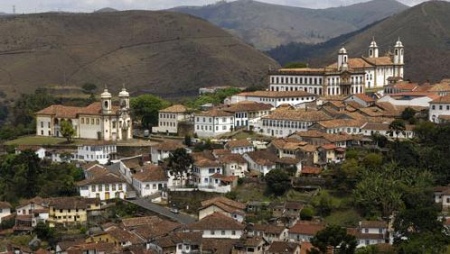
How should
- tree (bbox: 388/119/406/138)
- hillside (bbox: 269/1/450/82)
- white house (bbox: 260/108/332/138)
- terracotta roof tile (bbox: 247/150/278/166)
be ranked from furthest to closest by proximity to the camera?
1. hillside (bbox: 269/1/450/82)
2. white house (bbox: 260/108/332/138)
3. tree (bbox: 388/119/406/138)
4. terracotta roof tile (bbox: 247/150/278/166)

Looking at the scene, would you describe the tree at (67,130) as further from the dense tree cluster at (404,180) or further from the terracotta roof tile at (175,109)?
the dense tree cluster at (404,180)

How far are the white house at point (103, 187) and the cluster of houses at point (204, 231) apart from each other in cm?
240

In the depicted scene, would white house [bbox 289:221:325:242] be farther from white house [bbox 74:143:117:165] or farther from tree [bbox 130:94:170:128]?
tree [bbox 130:94:170:128]

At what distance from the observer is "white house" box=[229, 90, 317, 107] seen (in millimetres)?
62375

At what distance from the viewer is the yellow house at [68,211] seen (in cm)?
4659

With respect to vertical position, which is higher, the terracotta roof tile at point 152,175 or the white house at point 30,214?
the terracotta roof tile at point 152,175

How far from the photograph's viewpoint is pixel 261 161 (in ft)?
163

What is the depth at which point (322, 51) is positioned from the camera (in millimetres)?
185000

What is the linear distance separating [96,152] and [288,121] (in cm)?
1298

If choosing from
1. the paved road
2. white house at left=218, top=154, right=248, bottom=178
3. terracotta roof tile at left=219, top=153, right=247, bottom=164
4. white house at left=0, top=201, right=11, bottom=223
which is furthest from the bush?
white house at left=0, top=201, right=11, bottom=223

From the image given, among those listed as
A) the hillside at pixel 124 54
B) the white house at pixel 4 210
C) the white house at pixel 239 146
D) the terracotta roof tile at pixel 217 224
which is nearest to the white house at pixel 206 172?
the white house at pixel 239 146

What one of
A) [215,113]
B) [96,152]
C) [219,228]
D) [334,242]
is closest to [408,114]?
[215,113]

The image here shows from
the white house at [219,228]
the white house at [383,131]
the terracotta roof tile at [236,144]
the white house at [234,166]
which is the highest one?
the white house at [383,131]

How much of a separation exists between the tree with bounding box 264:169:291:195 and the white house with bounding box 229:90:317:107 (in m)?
16.0
